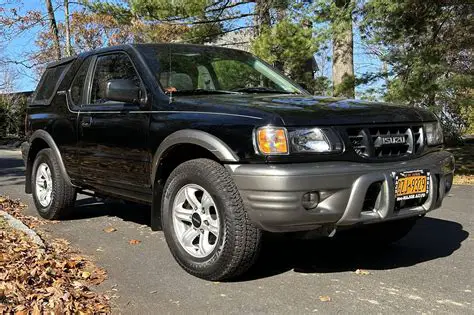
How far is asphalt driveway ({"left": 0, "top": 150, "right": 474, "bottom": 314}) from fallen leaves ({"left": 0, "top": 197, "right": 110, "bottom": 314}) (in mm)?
151

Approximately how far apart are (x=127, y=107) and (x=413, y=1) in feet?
21.2

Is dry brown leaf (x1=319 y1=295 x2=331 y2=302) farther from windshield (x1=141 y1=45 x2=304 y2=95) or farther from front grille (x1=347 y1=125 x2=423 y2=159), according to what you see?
windshield (x1=141 y1=45 x2=304 y2=95)

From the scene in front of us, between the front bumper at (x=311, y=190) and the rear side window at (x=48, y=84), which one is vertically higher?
the rear side window at (x=48, y=84)

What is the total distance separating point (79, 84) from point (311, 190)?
3.23 metres

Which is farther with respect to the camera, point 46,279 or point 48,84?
point 48,84

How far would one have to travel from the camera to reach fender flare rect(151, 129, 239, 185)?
3814 mm

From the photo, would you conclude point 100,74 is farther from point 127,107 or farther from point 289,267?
point 289,267

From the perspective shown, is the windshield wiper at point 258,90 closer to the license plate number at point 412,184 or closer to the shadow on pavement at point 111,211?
the license plate number at point 412,184

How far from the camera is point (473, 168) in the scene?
40.0 feet

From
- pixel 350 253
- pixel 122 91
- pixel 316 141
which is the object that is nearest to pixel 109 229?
pixel 122 91

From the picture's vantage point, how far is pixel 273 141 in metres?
3.61

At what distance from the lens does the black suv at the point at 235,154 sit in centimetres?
363

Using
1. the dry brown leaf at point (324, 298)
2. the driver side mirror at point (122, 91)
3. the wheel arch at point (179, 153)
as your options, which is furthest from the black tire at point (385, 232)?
the driver side mirror at point (122, 91)

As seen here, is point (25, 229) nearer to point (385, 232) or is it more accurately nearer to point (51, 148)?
point (51, 148)
